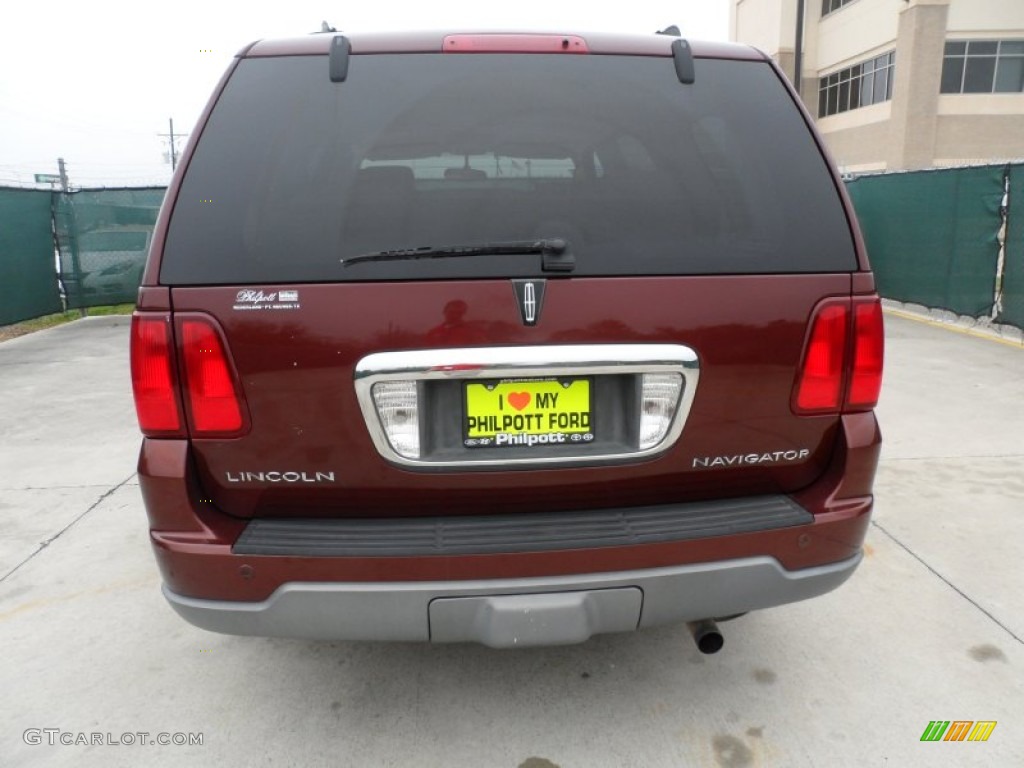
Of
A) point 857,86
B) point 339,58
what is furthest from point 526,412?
point 857,86

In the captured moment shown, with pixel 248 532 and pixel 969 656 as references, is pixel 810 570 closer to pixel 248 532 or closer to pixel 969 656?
pixel 969 656

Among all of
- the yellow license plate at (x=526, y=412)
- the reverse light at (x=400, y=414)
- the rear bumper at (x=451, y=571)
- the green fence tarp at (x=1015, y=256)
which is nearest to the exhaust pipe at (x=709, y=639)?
the rear bumper at (x=451, y=571)

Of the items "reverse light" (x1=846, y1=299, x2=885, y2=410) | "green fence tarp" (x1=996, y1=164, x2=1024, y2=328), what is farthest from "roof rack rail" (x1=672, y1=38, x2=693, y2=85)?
"green fence tarp" (x1=996, y1=164, x2=1024, y2=328)

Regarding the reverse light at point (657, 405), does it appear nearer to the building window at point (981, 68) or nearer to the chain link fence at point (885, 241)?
the chain link fence at point (885, 241)

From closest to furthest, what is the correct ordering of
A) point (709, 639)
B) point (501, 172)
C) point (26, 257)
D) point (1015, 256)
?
point (501, 172), point (709, 639), point (1015, 256), point (26, 257)

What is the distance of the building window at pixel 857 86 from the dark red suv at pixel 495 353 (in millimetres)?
34672

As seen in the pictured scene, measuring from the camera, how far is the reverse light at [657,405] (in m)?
1.94

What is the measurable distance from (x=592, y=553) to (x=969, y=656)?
67.7 inches

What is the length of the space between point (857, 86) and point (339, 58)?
39086mm

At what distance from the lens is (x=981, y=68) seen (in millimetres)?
29969

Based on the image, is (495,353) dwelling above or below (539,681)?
above

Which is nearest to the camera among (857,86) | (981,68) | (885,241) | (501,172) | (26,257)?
(501,172)

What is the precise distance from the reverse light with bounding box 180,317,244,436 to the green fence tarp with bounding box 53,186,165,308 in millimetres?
10996

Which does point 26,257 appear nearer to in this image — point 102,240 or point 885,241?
point 102,240
